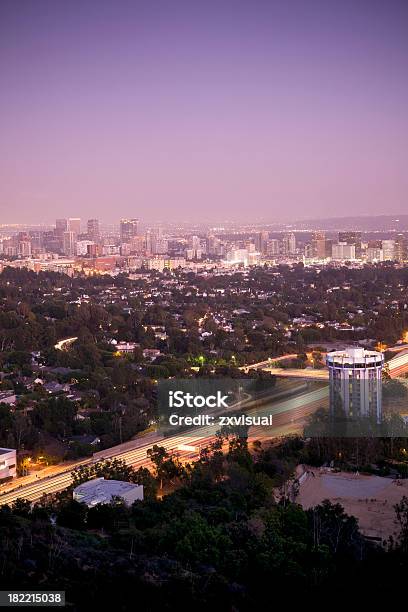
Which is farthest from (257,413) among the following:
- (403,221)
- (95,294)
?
(403,221)

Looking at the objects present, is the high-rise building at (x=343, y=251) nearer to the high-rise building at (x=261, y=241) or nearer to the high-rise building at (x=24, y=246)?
the high-rise building at (x=261, y=241)

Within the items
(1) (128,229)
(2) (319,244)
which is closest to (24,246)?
(1) (128,229)

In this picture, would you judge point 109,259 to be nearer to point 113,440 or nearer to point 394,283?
point 394,283

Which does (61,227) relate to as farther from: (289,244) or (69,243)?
(289,244)

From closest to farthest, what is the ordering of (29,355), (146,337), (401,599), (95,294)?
(401,599) → (29,355) → (146,337) → (95,294)

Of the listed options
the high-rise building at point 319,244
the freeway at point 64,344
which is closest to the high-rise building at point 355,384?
the freeway at point 64,344

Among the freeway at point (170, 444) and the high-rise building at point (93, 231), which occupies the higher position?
the high-rise building at point (93, 231)
